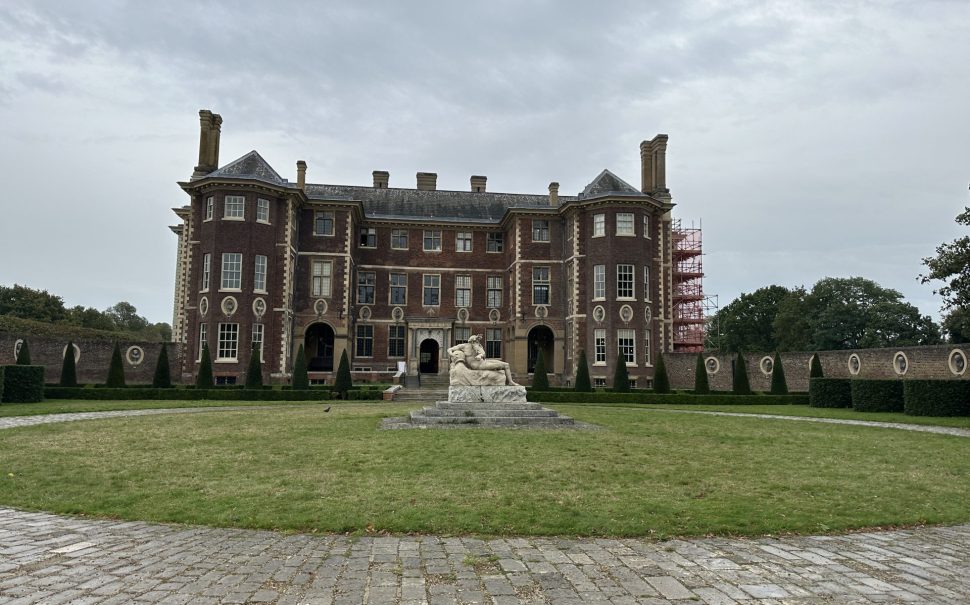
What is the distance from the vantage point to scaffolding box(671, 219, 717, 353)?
4934cm

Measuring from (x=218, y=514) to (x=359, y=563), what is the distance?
92.9 inches

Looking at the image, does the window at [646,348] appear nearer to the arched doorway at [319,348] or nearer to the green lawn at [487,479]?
the arched doorway at [319,348]

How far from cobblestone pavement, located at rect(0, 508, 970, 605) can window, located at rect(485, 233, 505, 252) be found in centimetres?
3618

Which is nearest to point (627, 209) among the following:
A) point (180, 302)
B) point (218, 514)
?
point (180, 302)

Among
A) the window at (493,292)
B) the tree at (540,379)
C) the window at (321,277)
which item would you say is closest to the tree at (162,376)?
the window at (321,277)

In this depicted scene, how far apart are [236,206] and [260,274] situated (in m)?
3.71

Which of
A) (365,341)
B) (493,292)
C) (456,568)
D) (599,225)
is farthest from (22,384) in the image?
(599,225)

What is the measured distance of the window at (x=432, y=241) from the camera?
41.2 metres

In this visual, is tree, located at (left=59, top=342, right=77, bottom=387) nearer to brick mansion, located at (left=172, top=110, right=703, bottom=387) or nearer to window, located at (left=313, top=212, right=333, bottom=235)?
brick mansion, located at (left=172, top=110, right=703, bottom=387)

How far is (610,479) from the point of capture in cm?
→ 869

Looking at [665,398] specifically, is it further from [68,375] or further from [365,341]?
[68,375]

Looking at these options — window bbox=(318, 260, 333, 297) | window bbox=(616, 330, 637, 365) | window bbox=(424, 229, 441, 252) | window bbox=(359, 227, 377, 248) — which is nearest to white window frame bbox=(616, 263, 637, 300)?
window bbox=(616, 330, 637, 365)

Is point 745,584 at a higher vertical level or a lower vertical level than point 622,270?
lower

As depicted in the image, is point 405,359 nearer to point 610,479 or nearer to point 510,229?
point 510,229
